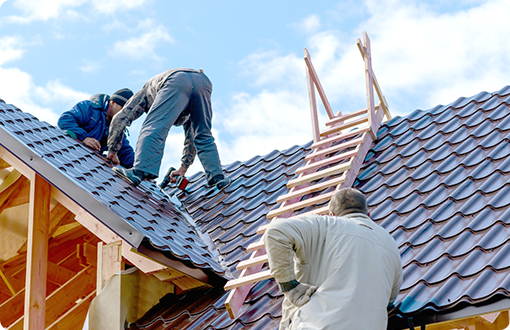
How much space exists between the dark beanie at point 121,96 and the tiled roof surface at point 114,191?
0.79m

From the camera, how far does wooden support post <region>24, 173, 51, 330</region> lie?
17.8ft

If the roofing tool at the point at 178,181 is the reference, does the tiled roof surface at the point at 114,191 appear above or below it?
above

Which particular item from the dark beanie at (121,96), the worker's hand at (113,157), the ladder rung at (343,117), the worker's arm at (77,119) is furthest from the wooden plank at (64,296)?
the ladder rung at (343,117)

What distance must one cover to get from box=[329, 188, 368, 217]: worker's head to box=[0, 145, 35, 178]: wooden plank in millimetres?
3207

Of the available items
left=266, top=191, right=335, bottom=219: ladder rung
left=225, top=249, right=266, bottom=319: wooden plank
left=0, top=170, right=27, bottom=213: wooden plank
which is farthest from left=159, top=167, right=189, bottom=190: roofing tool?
left=225, top=249, right=266, bottom=319: wooden plank

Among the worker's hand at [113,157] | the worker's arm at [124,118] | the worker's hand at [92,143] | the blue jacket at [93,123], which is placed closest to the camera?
the worker's arm at [124,118]

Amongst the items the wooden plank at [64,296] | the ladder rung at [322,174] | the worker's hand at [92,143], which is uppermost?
the worker's hand at [92,143]

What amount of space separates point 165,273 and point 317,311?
2357 mm

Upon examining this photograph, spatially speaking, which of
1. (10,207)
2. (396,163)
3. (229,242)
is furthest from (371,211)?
(10,207)

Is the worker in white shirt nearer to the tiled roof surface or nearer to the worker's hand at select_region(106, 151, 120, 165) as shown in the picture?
the tiled roof surface

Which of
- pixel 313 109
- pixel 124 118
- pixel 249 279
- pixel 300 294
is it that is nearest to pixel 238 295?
pixel 249 279

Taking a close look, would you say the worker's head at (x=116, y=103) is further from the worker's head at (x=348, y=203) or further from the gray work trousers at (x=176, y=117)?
the worker's head at (x=348, y=203)

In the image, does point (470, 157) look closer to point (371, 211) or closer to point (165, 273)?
point (371, 211)

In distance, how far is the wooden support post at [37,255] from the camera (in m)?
5.42
